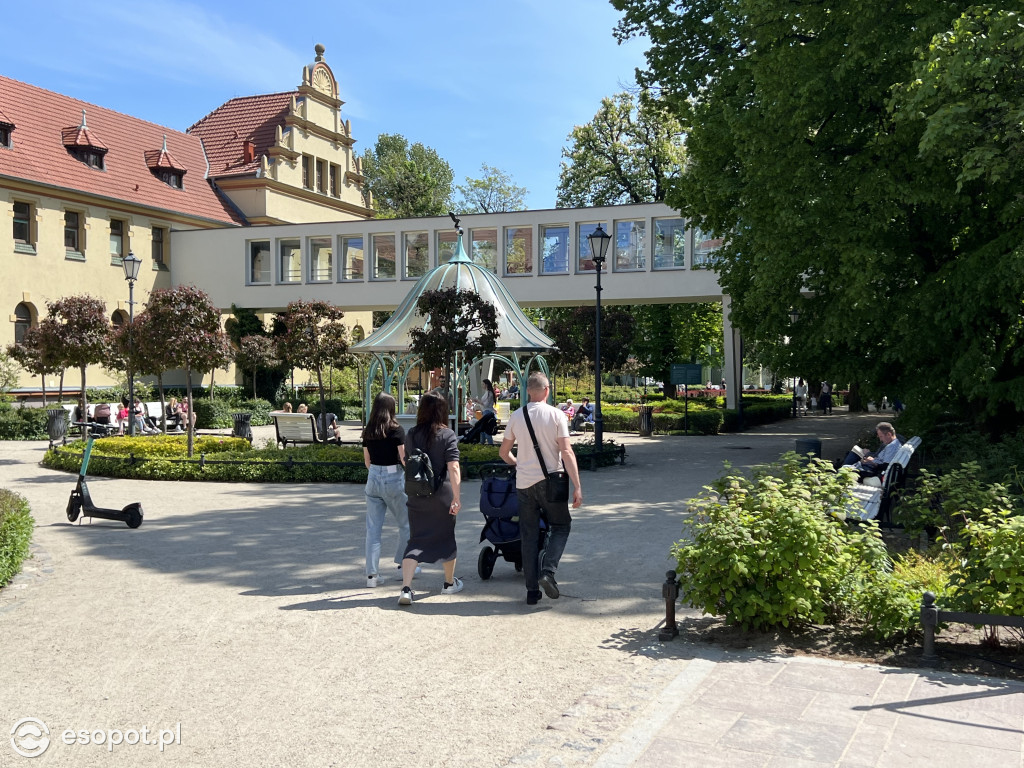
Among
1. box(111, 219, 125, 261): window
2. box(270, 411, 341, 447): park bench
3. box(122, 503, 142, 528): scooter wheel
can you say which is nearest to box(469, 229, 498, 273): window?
box(111, 219, 125, 261): window

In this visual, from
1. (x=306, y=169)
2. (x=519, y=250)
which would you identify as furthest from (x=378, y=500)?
(x=306, y=169)

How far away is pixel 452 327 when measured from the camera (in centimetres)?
1850

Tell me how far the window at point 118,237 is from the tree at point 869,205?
28672mm

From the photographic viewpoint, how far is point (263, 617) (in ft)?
23.1

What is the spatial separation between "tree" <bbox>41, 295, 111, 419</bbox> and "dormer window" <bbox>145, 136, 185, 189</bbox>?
69.9 ft

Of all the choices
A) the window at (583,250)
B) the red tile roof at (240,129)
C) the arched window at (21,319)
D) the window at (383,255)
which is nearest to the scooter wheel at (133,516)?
the window at (583,250)

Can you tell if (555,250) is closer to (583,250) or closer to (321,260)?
(583,250)

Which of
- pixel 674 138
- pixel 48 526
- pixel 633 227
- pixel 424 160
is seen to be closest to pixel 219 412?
pixel 633 227

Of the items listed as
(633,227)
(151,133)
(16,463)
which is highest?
(151,133)

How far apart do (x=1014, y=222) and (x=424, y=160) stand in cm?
6306

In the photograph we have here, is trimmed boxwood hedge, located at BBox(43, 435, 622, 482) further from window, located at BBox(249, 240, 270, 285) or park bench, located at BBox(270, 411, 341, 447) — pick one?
window, located at BBox(249, 240, 270, 285)

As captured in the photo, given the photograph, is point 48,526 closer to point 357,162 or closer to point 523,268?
point 523,268

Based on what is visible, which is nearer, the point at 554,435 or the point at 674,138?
the point at 554,435

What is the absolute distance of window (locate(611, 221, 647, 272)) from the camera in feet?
107
